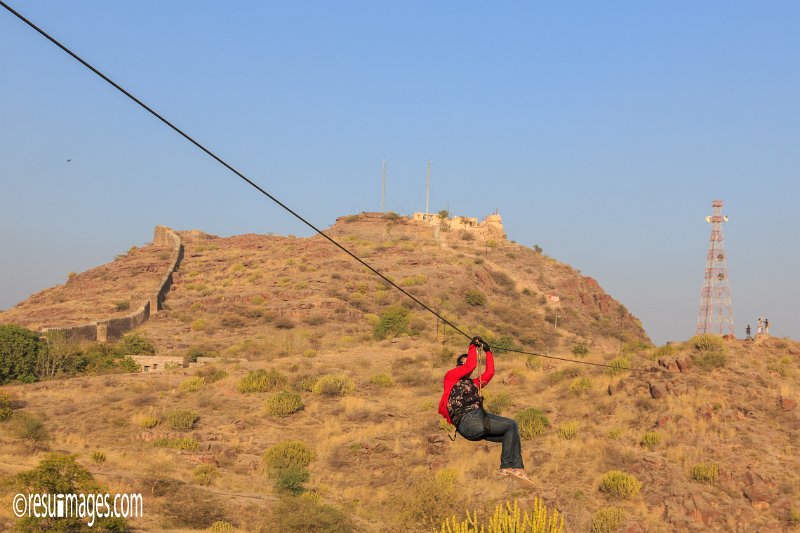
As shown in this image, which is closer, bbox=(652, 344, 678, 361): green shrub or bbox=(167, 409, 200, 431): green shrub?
bbox=(167, 409, 200, 431): green shrub

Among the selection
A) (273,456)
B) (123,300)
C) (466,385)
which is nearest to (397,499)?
(273,456)

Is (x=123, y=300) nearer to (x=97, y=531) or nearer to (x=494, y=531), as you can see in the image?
(x=97, y=531)

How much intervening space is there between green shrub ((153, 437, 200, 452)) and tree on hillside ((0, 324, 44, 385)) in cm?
1642

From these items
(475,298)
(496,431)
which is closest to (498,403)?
(496,431)

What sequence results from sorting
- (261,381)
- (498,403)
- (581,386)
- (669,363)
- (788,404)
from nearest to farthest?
(788,404) < (669,363) < (498,403) < (581,386) < (261,381)

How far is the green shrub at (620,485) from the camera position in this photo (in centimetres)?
2777

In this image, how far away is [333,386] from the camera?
4216cm

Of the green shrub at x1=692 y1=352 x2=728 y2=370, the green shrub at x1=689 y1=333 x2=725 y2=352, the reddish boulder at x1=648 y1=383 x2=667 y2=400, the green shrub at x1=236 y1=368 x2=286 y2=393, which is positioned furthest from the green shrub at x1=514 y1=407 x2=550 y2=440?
the green shrub at x1=236 y1=368 x2=286 y2=393

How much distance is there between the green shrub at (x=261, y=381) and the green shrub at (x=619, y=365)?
16.8 m

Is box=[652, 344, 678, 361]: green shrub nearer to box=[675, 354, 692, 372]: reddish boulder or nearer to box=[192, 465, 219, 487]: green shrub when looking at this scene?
box=[675, 354, 692, 372]: reddish boulder

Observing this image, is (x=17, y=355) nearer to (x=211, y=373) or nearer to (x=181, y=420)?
(x=211, y=373)

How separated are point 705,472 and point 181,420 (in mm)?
21933

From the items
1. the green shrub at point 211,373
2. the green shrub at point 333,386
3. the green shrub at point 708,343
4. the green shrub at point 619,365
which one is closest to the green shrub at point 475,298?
the green shrub at point 333,386

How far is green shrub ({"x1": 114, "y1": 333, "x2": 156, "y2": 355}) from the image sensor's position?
5443 centimetres
